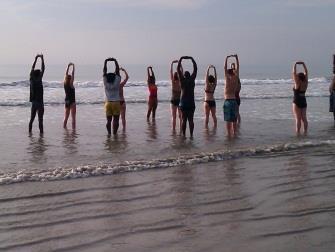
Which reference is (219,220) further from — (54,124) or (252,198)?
(54,124)

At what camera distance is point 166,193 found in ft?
21.6

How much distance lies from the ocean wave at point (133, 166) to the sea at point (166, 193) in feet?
0.06

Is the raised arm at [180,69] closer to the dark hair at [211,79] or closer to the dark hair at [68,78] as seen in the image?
the dark hair at [211,79]

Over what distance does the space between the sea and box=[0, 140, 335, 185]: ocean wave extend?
17mm

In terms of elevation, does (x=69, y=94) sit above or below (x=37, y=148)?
above

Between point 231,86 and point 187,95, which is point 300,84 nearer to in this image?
point 231,86

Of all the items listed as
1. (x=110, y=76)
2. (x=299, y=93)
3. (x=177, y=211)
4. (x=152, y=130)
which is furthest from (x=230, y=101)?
(x=177, y=211)

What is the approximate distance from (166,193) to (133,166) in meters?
1.74

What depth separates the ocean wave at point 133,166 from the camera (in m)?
7.44

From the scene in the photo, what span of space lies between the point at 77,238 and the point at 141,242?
2.06 ft

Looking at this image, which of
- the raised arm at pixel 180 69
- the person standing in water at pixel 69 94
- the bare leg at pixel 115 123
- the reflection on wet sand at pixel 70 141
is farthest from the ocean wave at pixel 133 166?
the person standing in water at pixel 69 94

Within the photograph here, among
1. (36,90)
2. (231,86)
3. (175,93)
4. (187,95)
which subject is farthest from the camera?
(175,93)

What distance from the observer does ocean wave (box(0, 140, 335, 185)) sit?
7.44m

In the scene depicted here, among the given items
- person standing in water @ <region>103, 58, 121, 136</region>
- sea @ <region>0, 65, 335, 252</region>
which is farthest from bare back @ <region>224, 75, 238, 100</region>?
person standing in water @ <region>103, 58, 121, 136</region>
